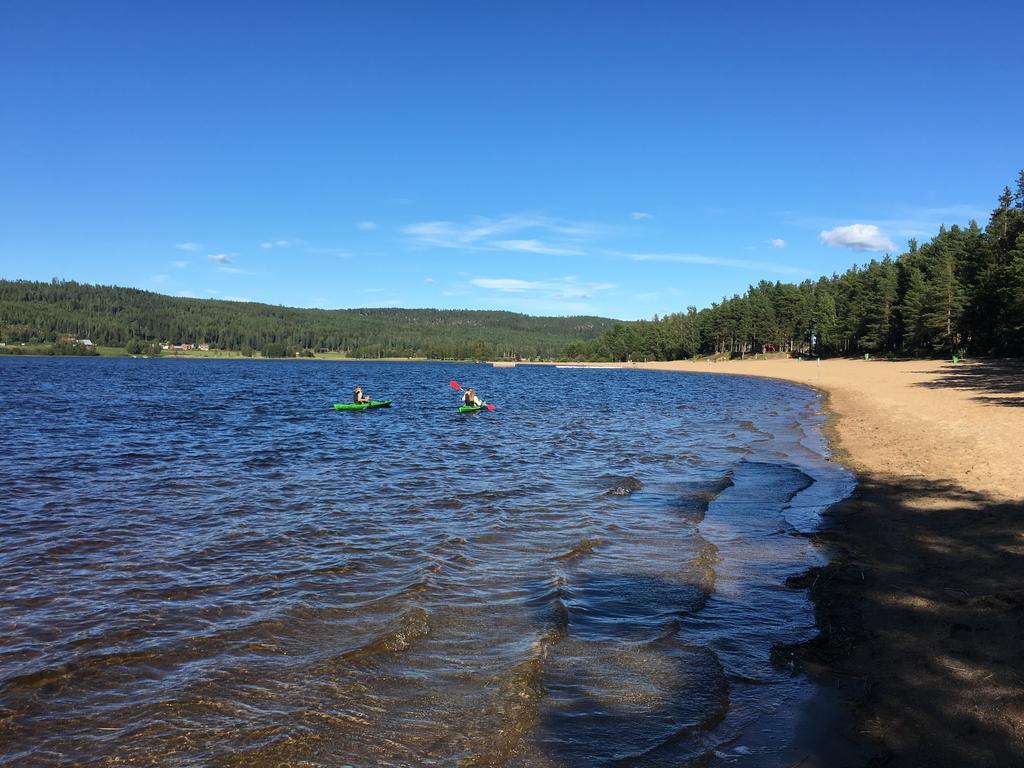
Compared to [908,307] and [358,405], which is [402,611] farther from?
[908,307]

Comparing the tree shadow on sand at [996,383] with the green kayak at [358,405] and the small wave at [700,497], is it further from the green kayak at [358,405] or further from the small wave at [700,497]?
the green kayak at [358,405]

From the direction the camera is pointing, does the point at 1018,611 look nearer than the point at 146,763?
No

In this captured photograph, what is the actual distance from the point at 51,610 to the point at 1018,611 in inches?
466

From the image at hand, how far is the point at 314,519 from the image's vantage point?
43.8ft

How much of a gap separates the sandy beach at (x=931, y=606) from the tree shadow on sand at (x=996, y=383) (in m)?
14.7

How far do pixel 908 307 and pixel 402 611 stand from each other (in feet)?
299

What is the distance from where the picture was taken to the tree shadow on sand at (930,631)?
198 inches

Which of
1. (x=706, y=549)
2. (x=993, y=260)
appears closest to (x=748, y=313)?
(x=993, y=260)

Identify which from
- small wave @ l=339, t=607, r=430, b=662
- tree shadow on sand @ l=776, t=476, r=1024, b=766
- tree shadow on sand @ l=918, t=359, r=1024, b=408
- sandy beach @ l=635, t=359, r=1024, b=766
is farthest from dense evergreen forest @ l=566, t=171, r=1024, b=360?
small wave @ l=339, t=607, r=430, b=662

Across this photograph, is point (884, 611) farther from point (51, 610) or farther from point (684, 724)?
point (51, 610)

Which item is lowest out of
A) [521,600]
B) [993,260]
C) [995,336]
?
[521,600]

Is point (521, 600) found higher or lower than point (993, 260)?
lower

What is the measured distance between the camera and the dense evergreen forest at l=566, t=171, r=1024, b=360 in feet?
205

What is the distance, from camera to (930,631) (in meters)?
6.84
